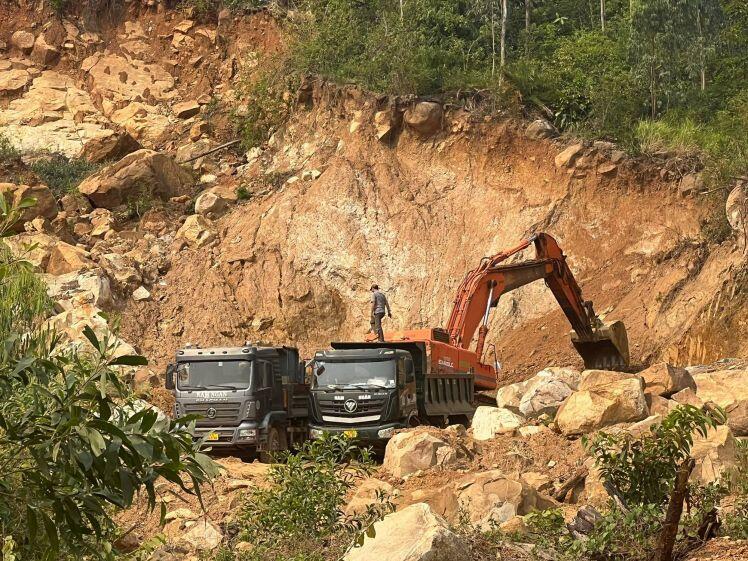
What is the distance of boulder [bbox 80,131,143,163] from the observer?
116ft

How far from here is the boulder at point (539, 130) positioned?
1297 inches

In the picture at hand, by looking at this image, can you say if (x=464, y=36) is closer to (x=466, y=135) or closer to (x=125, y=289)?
(x=466, y=135)

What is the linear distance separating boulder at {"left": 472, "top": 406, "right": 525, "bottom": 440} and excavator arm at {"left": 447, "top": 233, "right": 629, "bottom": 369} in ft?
10.8

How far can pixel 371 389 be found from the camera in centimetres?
1925

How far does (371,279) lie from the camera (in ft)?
104

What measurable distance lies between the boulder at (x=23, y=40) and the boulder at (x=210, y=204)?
1095 cm

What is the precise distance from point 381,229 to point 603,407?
52.1ft

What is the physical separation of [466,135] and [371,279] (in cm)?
571

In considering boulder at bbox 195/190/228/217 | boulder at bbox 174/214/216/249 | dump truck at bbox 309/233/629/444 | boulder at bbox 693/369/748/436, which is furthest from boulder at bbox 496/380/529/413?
boulder at bbox 195/190/228/217

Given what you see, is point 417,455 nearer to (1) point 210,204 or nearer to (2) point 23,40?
(1) point 210,204

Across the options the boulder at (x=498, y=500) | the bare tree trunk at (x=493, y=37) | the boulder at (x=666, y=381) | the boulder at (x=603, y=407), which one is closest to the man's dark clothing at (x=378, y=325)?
the boulder at (x=603, y=407)

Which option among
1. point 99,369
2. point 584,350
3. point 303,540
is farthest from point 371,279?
point 99,369

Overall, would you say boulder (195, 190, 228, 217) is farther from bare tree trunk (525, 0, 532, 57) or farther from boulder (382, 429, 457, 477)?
boulder (382, 429, 457, 477)

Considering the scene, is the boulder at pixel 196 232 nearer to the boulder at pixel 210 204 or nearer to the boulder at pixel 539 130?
the boulder at pixel 210 204
